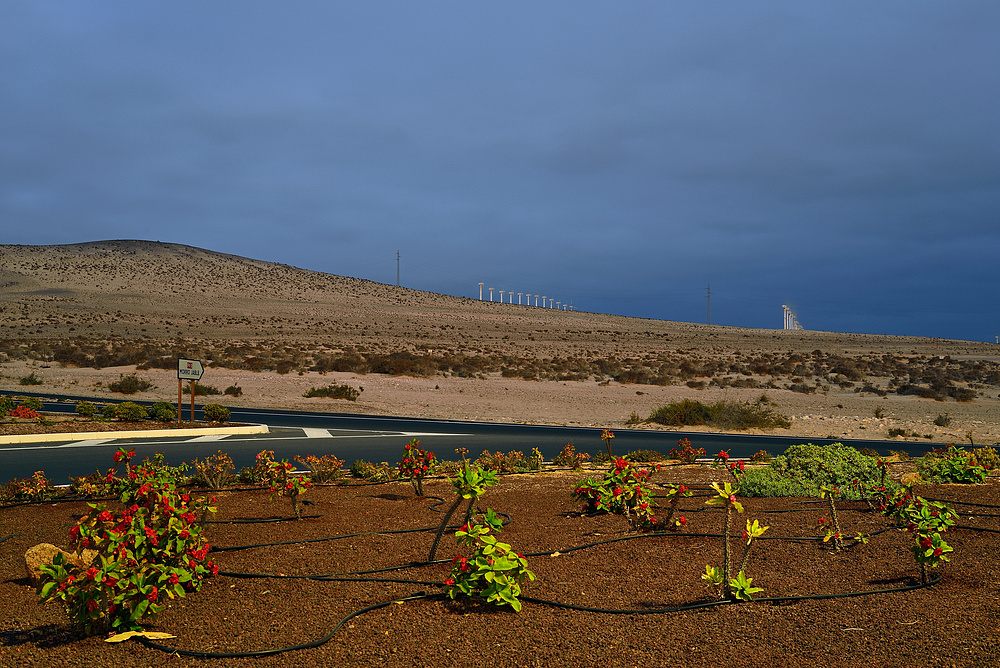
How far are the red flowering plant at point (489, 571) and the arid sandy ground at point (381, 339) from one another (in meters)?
20.6

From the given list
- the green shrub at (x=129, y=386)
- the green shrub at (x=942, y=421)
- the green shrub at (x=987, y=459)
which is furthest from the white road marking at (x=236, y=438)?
the green shrub at (x=942, y=421)

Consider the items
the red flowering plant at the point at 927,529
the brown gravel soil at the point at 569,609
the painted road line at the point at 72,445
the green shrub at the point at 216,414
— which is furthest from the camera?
the green shrub at the point at 216,414

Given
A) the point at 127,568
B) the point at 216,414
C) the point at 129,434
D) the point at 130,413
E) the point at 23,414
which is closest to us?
the point at 127,568

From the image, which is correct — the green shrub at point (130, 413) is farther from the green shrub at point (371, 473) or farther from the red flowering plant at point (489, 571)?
the red flowering plant at point (489, 571)

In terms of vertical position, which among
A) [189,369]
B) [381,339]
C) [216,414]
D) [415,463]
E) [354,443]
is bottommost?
[354,443]

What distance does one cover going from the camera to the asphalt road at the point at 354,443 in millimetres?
13578

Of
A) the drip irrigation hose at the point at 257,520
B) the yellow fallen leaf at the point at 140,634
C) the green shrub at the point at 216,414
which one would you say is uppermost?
the green shrub at the point at 216,414

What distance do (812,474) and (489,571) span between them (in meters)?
6.41

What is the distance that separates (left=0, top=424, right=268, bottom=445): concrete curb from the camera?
1566cm

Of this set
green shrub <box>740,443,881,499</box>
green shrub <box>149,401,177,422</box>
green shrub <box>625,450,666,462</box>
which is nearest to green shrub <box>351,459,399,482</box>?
green shrub <box>625,450,666,462</box>

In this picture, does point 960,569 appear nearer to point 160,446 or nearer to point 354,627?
point 354,627

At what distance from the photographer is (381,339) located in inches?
2916

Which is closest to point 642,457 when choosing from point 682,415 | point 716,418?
point 682,415

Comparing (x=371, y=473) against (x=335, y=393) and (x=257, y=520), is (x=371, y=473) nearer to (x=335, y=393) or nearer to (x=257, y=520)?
(x=257, y=520)
